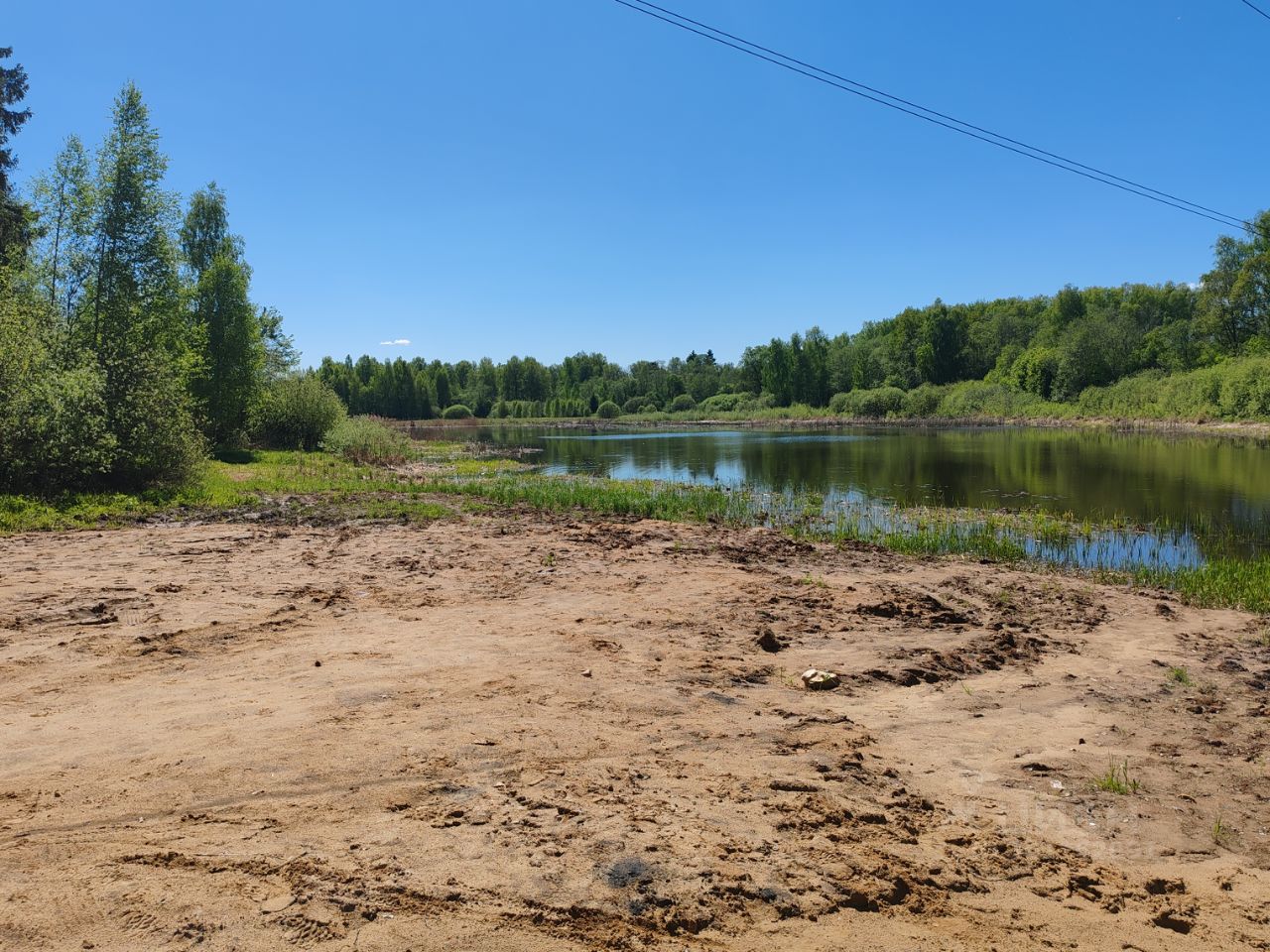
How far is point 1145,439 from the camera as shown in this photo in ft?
164

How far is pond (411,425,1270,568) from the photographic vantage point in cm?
1634

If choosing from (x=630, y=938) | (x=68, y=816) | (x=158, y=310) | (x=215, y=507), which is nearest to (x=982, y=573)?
(x=630, y=938)

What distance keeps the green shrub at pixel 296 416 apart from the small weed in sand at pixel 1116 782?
3971cm

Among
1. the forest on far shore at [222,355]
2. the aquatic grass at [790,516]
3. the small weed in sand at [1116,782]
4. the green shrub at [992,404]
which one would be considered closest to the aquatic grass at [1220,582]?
the aquatic grass at [790,516]

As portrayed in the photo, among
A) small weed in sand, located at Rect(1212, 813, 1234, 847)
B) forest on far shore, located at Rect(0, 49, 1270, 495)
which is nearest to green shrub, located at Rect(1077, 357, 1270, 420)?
forest on far shore, located at Rect(0, 49, 1270, 495)

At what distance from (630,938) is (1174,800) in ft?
13.0

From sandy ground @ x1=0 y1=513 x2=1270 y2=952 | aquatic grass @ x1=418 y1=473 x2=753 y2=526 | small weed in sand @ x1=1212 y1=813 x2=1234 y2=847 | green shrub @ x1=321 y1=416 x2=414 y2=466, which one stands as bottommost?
small weed in sand @ x1=1212 y1=813 x2=1234 y2=847

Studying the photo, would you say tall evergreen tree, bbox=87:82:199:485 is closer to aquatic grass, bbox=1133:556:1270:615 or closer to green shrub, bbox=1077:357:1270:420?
aquatic grass, bbox=1133:556:1270:615

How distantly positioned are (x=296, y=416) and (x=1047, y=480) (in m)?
36.4

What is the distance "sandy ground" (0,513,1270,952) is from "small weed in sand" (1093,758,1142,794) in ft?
0.28

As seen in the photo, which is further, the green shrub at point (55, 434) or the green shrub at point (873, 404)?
the green shrub at point (873, 404)

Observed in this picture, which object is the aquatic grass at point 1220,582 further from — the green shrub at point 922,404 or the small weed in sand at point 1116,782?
the green shrub at point 922,404

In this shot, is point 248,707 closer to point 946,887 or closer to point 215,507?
point 946,887

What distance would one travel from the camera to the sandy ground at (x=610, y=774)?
3447mm
